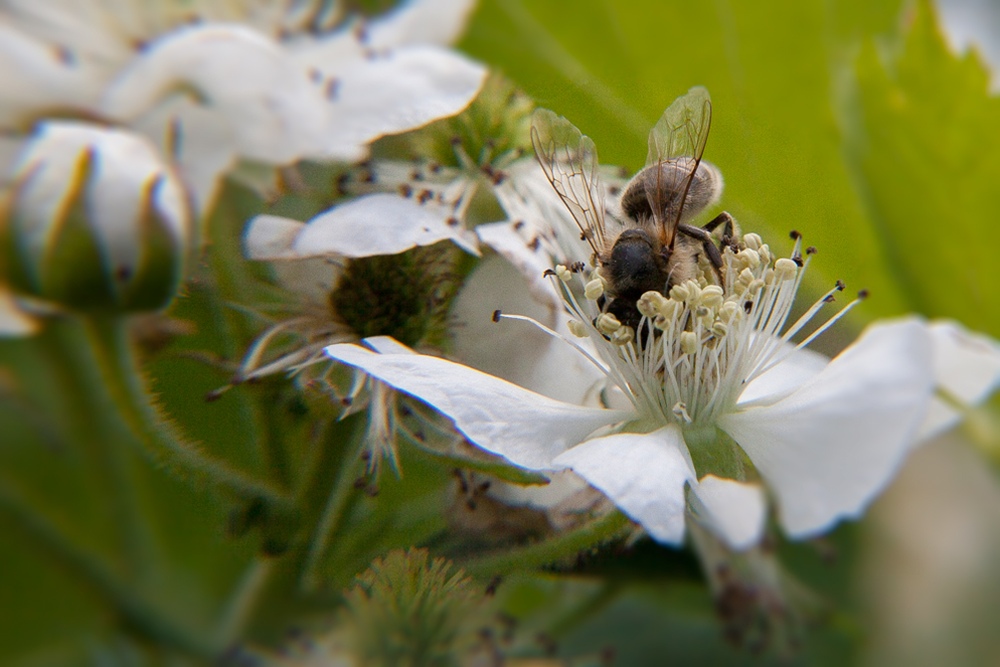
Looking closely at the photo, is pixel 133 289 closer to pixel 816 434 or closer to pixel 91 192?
pixel 91 192

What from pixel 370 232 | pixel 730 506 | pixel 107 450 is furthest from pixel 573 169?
pixel 107 450

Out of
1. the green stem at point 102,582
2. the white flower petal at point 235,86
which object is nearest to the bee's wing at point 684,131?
the white flower petal at point 235,86

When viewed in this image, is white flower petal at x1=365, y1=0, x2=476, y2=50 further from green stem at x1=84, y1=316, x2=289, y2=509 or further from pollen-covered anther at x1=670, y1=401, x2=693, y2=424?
pollen-covered anther at x1=670, y1=401, x2=693, y2=424

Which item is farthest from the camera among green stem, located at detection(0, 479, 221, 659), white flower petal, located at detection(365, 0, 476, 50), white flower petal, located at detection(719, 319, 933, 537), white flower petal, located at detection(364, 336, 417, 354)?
white flower petal, located at detection(365, 0, 476, 50)

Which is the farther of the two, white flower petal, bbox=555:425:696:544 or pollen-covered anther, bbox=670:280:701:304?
pollen-covered anther, bbox=670:280:701:304

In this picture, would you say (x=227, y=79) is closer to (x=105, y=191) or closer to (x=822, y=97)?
(x=105, y=191)

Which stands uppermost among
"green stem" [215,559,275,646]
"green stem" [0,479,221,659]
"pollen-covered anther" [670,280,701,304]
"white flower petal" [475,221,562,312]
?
"pollen-covered anther" [670,280,701,304]

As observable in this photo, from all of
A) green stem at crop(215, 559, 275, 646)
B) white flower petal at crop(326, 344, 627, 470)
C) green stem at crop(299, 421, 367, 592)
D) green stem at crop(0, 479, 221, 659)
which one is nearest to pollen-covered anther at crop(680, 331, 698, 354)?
white flower petal at crop(326, 344, 627, 470)

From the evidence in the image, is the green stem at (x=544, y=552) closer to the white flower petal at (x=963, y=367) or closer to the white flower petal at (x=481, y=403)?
the white flower petal at (x=481, y=403)
